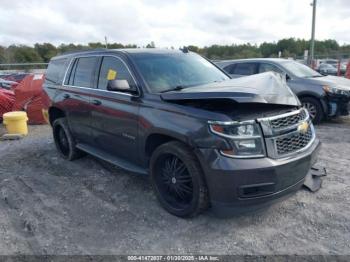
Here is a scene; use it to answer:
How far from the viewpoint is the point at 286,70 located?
848 cm

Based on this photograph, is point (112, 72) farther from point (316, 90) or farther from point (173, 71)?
point (316, 90)

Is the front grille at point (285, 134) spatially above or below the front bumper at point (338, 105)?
above

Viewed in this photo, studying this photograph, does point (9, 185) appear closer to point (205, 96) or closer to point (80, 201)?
point (80, 201)

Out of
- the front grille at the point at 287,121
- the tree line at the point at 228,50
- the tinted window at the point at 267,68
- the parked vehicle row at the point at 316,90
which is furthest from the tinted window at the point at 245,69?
the tree line at the point at 228,50

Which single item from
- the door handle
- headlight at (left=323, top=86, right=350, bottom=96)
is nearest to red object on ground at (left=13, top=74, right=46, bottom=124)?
the door handle

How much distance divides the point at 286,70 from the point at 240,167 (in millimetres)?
6194

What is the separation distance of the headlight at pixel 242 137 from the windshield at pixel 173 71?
3.65 ft

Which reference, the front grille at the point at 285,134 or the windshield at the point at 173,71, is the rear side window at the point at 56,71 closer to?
the windshield at the point at 173,71

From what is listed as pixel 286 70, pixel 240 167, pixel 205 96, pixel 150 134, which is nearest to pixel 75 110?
pixel 150 134

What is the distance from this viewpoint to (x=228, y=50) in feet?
180

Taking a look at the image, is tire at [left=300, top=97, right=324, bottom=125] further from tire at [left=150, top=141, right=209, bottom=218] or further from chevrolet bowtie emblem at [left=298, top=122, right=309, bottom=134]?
tire at [left=150, top=141, right=209, bottom=218]

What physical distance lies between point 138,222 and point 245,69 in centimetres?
667

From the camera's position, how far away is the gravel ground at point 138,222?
318 cm

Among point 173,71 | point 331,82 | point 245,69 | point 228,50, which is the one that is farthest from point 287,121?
point 228,50
